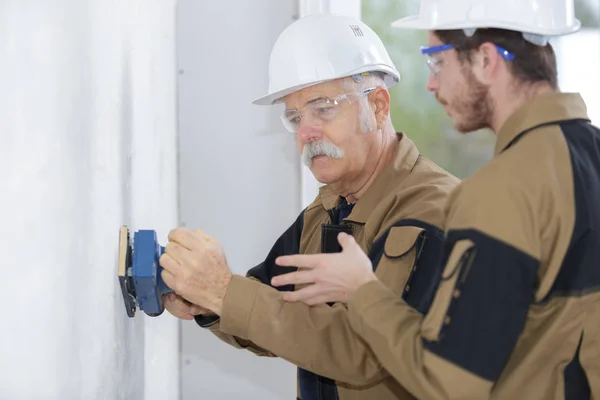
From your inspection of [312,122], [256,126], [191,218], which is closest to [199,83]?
[256,126]

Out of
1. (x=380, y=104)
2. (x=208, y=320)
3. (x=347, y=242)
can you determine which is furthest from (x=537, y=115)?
(x=208, y=320)

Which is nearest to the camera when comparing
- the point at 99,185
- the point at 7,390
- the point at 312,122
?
the point at 7,390

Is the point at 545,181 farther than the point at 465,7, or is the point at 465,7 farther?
the point at 465,7

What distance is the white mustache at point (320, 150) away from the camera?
5.93ft

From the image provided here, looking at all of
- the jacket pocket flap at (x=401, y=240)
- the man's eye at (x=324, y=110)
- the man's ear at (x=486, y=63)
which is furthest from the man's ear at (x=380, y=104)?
the man's ear at (x=486, y=63)

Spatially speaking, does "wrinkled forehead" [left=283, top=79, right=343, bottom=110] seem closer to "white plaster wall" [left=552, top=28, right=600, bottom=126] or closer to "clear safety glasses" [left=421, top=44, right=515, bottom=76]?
"clear safety glasses" [left=421, top=44, right=515, bottom=76]

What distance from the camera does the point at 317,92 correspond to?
1818 millimetres

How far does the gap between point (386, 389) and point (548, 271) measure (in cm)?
56

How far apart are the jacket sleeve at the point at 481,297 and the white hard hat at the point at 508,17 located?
0.27m

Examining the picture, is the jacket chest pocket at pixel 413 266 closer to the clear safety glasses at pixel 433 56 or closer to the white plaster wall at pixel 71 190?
the clear safety glasses at pixel 433 56

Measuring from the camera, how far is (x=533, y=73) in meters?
1.21

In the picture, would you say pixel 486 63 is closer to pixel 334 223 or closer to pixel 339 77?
pixel 339 77

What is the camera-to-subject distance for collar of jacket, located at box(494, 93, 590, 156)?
1168mm

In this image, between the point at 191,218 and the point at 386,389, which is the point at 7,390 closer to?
the point at 386,389
